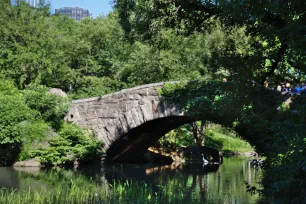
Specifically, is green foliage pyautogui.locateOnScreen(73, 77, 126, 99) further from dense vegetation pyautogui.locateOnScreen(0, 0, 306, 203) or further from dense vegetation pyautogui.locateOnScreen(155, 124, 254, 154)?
dense vegetation pyautogui.locateOnScreen(155, 124, 254, 154)

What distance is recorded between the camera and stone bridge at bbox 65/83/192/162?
15156 millimetres

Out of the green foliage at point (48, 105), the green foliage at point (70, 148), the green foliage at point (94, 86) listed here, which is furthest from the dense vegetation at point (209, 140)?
the green foliage at point (48, 105)

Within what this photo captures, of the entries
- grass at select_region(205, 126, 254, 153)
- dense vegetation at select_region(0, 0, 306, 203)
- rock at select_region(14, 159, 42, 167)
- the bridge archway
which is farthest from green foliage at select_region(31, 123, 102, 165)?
grass at select_region(205, 126, 254, 153)

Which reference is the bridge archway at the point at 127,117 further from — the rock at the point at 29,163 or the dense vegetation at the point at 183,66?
the rock at the point at 29,163

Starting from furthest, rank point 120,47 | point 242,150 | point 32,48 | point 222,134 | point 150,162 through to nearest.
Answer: point 222,134, point 242,150, point 120,47, point 32,48, point 150,162

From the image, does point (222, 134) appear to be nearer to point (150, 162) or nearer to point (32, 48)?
point (150, 162)

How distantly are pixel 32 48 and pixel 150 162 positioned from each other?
23.6 feet

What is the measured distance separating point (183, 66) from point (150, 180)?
8.19 meters

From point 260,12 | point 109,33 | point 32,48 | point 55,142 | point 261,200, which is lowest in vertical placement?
point 261,200

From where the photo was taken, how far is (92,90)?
2248 cm

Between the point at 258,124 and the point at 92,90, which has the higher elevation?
the point at 92,90

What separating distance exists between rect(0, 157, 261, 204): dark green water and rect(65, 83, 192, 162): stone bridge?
3.97 ft

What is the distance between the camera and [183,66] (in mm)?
19922

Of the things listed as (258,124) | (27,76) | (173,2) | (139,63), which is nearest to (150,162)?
(139,63)
